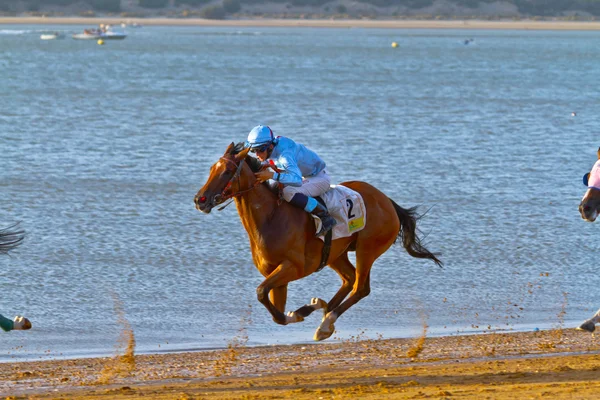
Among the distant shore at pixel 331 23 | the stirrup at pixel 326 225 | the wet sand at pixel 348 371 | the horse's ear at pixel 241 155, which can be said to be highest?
Answer: the horse's ear at pixel 241 155

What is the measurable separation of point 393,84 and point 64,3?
7413cm

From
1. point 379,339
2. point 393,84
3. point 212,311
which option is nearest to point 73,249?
point 212,311

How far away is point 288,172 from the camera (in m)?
9.57

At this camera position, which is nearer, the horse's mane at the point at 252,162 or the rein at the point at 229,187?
the rein at the point at 229,187

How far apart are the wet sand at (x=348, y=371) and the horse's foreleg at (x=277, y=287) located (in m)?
0.50

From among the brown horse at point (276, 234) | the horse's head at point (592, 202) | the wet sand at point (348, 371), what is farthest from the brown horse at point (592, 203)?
the brown horse at point (276, 234)

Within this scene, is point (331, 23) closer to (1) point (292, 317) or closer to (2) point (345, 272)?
(2) point (345, 272)

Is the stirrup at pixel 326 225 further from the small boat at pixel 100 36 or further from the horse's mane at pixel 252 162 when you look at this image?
the small boat at pixel 100 36

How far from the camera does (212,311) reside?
12383mm

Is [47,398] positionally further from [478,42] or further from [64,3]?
[64,3]

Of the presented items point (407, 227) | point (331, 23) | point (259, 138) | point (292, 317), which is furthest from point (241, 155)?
point (331, 23)

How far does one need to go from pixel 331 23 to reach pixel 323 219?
4868 inches

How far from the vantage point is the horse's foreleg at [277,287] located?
9375 millimetres

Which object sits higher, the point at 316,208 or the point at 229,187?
the point at 229,187
